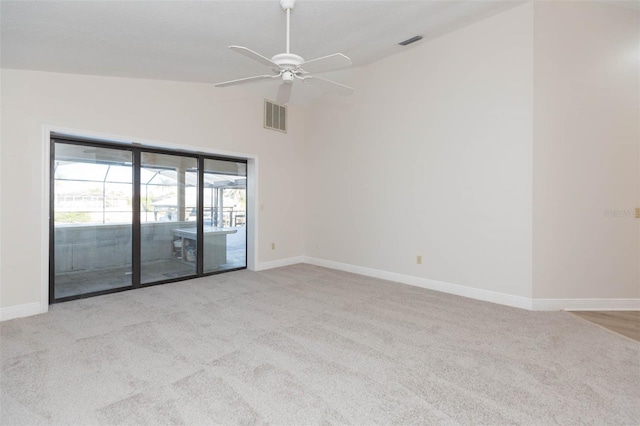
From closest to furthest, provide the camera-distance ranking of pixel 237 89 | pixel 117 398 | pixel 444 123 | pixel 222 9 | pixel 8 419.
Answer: pixel 8 419, pixel 117 398, pixel 222 9, pixel 444 123, pixel 237 89

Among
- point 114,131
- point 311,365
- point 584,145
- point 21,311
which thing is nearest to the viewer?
point 311,365

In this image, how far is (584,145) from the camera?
3631 mm

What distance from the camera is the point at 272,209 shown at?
5.90m

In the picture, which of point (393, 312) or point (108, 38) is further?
point (393, 312)

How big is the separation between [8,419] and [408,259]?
4.44 m

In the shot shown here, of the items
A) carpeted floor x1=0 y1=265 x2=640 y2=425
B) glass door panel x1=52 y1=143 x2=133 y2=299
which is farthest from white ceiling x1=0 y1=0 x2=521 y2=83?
carpeted floor x1=0 y1=265 x2=640 y2=425

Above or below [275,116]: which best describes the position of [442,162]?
below

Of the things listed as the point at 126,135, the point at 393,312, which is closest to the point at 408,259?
the point at 393,312

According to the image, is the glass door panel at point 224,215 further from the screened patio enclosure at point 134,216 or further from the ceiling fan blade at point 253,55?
the ceiling fan blade at point 253,55

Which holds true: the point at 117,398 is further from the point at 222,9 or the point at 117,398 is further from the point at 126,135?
the point at 126,135

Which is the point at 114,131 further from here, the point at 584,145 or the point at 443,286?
the point at 584,145

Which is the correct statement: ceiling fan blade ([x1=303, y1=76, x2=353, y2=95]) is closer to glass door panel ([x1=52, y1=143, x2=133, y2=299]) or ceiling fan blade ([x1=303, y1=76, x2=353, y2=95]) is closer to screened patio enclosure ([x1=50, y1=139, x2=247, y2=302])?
screened patio enclosure ([x1=50, y1=139, x2=247, y2=302])

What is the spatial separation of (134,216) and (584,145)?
595 cm

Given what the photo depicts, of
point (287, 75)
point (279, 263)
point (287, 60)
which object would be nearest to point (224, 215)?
point (279, 263)
